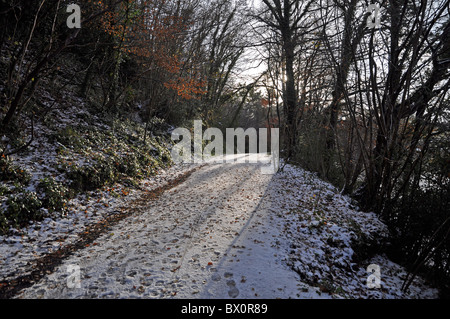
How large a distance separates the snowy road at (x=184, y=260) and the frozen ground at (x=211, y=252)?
2 cm

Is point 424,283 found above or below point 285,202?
below

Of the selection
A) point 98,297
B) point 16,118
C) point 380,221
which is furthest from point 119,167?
point 380,221

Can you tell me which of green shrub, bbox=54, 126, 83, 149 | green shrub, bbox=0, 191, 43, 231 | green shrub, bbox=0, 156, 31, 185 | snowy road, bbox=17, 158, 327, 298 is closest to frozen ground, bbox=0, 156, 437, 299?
snowy road, bbox=17, 158, 327, 298

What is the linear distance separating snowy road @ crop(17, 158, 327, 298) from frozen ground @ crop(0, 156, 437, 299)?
2 centimetres

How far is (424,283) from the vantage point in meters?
4.81

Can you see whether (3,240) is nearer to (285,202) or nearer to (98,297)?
(98,297)

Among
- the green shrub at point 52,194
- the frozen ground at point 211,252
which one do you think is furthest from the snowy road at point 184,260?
the green shrub at point 52,194

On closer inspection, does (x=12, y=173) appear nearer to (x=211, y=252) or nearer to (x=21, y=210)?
(x=21, y=210)

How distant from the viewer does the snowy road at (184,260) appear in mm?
3268

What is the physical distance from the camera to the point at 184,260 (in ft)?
13.2

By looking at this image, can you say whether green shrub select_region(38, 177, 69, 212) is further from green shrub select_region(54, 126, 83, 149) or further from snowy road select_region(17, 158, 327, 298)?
green shrub select_region(54, 126, 83, 149)

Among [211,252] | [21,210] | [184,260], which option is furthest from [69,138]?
[211,252]

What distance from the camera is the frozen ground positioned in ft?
11.0
